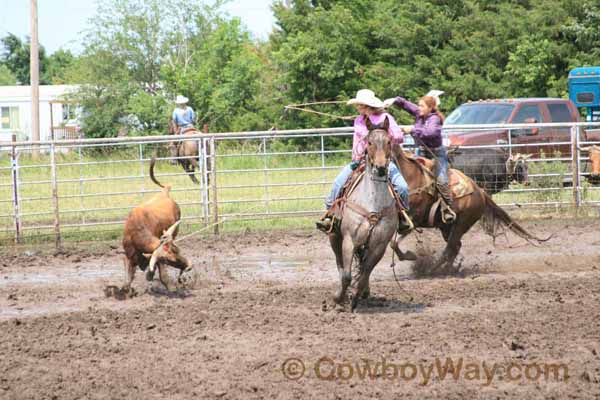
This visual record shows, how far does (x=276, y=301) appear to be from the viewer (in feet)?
27.8

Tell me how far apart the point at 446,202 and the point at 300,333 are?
3514mm

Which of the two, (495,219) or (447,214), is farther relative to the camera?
(495,219)

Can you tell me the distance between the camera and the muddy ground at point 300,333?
5840 millimetres

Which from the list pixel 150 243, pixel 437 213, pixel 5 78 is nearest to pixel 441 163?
pixel 437 213

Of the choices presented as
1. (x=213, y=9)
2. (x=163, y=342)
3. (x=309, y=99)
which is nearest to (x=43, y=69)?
(x=213, y=9)

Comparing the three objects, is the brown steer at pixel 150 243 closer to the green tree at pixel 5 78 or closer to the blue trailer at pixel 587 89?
the blue trailer at pixel 587 89

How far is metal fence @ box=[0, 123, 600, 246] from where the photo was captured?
13.3 meters

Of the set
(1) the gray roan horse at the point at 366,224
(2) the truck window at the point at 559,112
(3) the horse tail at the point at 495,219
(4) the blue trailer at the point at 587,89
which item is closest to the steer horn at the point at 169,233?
(1) the gray roan horse at the point at 366,224

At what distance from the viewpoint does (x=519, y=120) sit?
1698cm

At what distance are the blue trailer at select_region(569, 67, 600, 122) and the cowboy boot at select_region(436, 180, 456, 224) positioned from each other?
39.5ft

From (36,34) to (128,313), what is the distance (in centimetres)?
1838

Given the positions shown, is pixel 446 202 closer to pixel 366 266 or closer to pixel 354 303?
pixel 366 266

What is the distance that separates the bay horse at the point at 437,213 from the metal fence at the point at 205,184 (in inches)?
113

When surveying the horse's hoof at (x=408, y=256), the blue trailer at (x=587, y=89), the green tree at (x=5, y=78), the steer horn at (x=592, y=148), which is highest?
the green tree at (x=5, y=78)
